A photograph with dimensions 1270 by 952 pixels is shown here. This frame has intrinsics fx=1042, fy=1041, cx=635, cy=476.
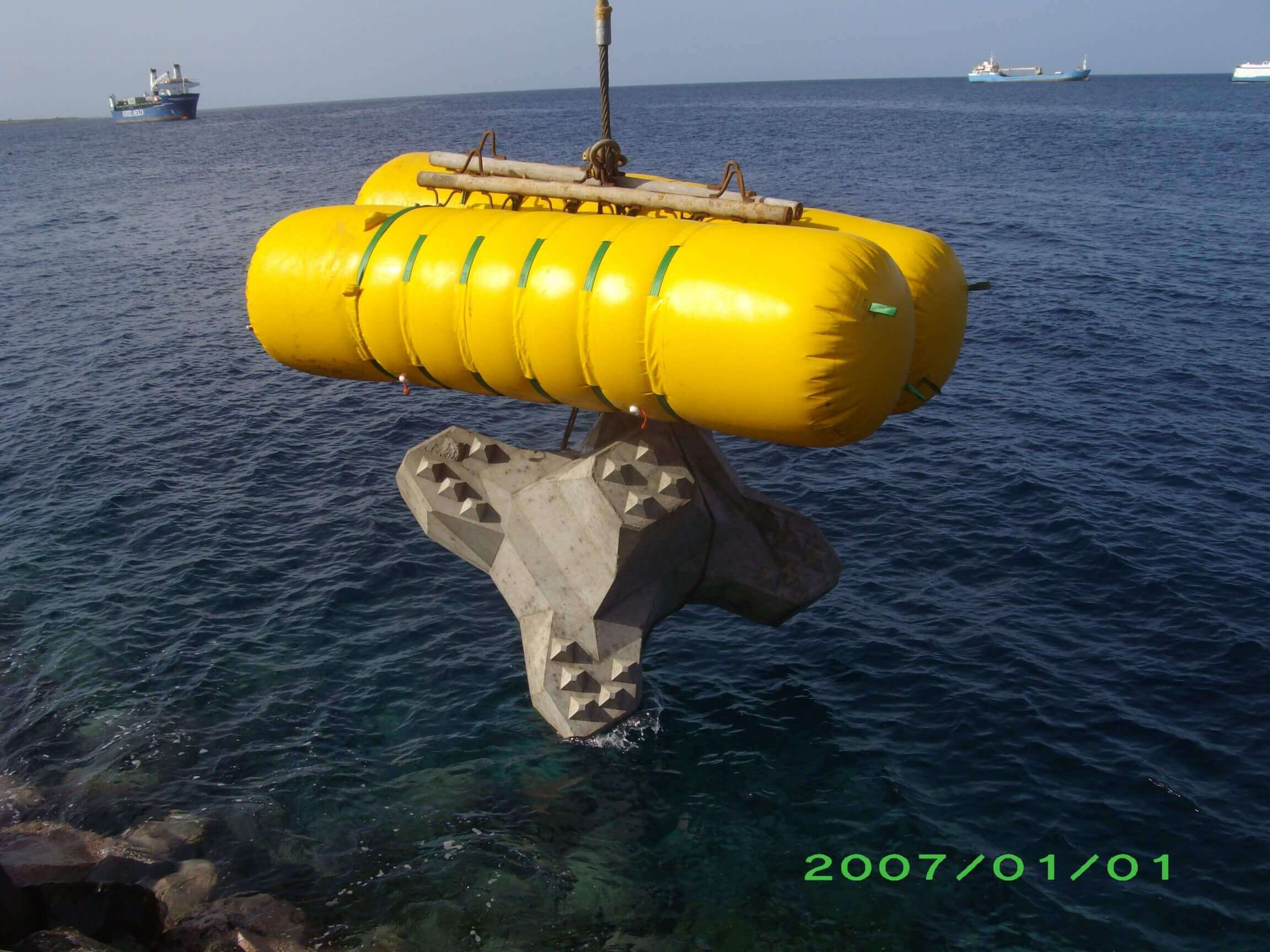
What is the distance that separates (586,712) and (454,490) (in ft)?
12.4

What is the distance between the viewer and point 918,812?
44.0 ft

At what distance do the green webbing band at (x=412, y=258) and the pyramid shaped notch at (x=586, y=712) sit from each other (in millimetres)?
5980

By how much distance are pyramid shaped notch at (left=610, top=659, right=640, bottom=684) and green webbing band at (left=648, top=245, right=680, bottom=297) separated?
5.33 m

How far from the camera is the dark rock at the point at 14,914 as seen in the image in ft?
36.2

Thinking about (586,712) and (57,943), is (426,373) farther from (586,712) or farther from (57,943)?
(57,943)

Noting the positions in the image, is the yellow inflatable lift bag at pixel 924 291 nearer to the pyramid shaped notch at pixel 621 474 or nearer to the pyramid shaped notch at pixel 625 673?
the pyramid shaped notch at pixel 621 474

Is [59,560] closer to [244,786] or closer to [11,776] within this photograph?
[11,776]

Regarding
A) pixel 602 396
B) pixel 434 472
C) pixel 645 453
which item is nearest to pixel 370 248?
pixel 434 472

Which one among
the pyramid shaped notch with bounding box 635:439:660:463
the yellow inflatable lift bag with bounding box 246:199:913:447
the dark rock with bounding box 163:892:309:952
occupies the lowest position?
the dark rock with bounding box 163:892:309:952

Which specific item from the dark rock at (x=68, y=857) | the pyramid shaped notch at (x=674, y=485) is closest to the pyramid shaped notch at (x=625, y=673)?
the pyramid shaped notch at (x=674, y=485)

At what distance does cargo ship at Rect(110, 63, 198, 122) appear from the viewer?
18425 cm

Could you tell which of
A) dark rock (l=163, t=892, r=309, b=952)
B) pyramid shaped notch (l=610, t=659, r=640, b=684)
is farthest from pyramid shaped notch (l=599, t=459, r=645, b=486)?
dark rock (l=163, t=892, r=309, b=952)

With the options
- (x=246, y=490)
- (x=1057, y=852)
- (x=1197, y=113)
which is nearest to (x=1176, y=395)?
(x=1057, y=852)

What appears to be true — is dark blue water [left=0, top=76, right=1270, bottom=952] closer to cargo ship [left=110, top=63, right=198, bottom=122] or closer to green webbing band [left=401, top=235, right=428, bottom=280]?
green webbing band [left=401, top=235, right=428, bottom=280]
